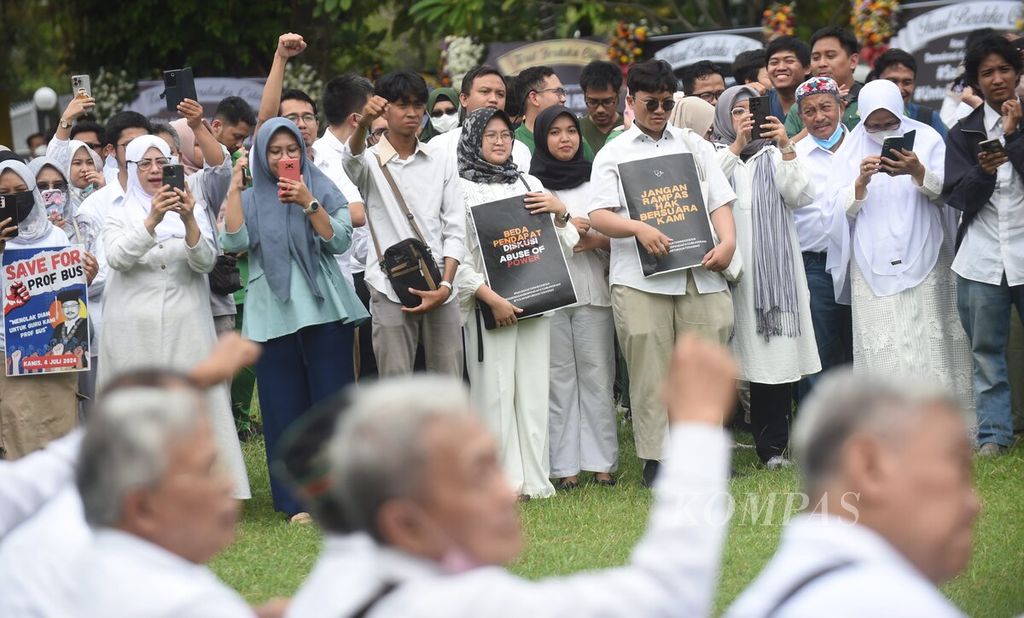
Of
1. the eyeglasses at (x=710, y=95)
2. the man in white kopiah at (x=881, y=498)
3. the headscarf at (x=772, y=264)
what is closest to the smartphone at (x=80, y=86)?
the eyeglasses at (x=710, y=95)

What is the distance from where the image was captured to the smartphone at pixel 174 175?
283 inches

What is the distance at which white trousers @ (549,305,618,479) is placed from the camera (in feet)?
26.9

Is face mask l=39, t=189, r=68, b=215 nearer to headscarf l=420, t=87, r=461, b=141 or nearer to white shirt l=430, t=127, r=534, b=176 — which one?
white shirt l=430, t=127, r=534, b=176

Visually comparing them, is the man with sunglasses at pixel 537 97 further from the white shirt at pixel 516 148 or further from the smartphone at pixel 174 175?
the smartphone at pixel 174 175

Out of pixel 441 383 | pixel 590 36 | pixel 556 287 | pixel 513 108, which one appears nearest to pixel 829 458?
pixel 441 383

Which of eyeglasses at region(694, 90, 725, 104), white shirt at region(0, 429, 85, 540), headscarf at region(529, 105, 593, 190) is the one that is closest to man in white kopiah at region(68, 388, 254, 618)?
white shirt at region(0, 429, 85, 540)

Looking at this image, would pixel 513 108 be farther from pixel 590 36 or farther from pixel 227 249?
pixel 590 36

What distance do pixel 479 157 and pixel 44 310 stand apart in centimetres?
250

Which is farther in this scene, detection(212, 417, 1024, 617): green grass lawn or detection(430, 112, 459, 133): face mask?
detection(430, 112, 459, 133): face mask

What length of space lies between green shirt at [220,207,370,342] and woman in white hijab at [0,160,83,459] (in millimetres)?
1015

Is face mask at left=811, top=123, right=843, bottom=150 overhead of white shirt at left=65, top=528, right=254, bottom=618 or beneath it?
beneath

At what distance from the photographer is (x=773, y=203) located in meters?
8.24

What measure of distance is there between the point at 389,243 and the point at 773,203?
7.58ft

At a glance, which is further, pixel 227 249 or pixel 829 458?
pixel 227 249
